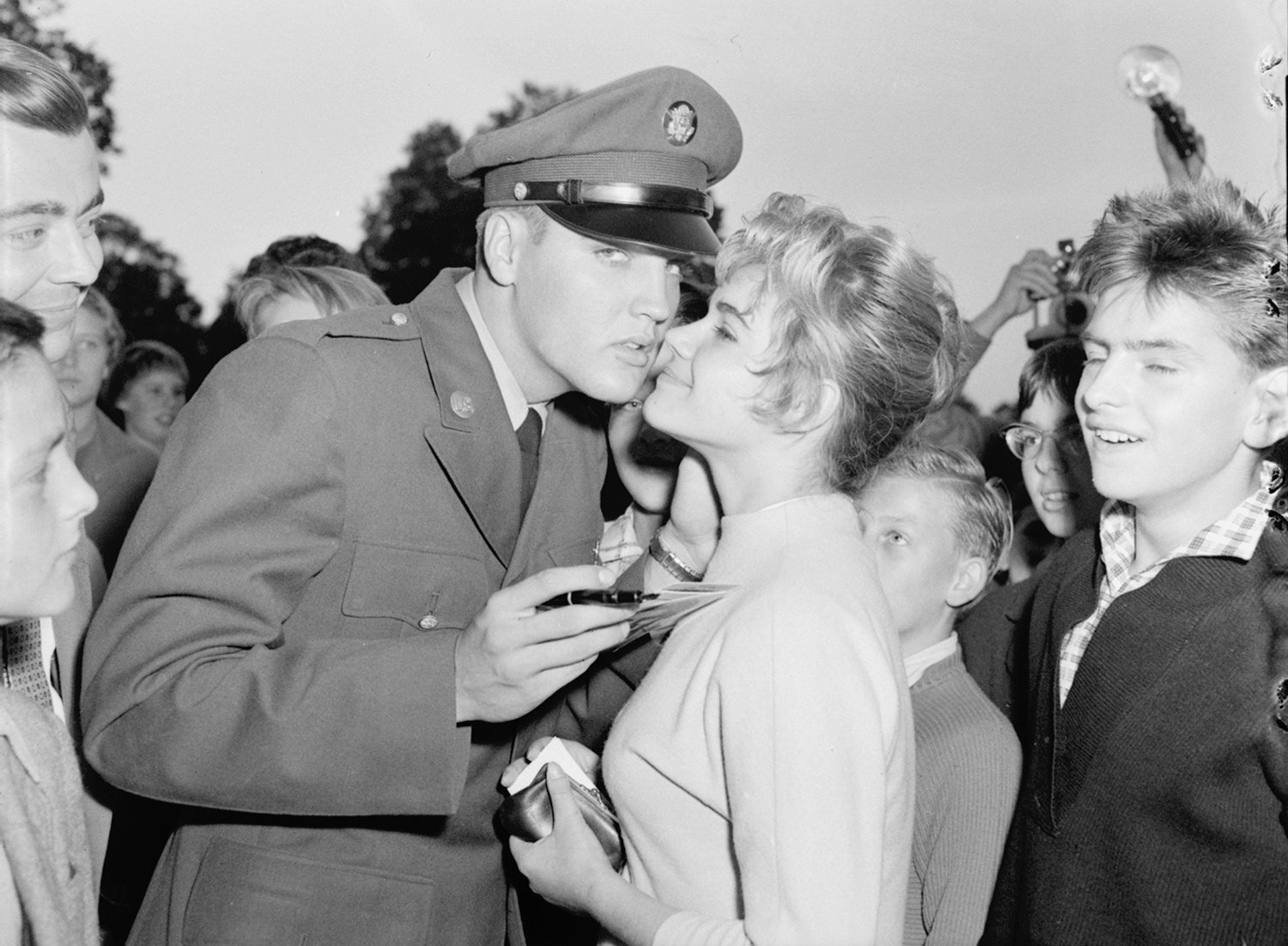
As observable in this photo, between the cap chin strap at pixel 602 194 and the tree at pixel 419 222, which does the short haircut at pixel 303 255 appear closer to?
the cap chin strap at pixel 602 194

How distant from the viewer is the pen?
1837 mm

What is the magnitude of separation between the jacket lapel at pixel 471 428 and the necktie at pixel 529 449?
0.14 m

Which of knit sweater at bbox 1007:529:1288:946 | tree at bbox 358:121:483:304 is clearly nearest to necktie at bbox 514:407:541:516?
knit sweater at bbox 1007:529:1288:946

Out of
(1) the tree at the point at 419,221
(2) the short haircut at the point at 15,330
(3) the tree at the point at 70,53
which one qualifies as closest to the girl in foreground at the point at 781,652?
(2) the short haircut at the point at 15,330

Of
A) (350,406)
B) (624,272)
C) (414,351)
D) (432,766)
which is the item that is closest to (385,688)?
(432,766)

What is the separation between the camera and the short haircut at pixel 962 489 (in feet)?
9.37

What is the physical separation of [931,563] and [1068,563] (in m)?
0.36

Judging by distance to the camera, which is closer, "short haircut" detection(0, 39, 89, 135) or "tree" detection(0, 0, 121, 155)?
"short haircut" detection(0, 39, 89, 135)

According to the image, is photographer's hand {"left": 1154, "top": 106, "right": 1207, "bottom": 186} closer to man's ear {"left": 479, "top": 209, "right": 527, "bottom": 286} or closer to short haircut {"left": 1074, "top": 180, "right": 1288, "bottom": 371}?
short haircut {"left": 1074, "top": 180, "right": 1288, "bottom": 371}

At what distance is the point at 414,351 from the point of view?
236 cm

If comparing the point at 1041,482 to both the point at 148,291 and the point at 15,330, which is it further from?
the point at 148,291

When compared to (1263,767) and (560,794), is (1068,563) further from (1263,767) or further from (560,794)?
(560,794)

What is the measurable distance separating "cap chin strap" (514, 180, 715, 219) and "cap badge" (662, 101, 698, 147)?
0.11 m

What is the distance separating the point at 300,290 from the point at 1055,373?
2.19m
